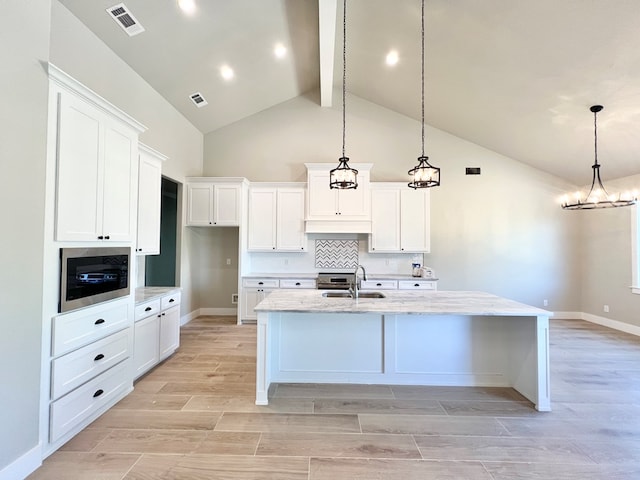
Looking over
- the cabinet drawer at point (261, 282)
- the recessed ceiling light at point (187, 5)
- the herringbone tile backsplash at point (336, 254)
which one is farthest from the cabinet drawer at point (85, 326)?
the herringbone tile backsplash at point (336, 254)

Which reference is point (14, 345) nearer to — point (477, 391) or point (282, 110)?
point (477, 391)

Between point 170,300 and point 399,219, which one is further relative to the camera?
point 399,219

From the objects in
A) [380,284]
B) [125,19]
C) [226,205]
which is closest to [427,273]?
[380,284]

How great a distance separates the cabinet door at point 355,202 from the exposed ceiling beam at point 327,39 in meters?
1.71

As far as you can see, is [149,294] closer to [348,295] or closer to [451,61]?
[348,295]

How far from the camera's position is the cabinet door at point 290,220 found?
5129mm

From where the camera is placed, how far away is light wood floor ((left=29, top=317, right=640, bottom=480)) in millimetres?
1722

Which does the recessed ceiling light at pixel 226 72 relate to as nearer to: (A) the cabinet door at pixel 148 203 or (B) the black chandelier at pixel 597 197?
(A) the cabinet door at pixel 148 203

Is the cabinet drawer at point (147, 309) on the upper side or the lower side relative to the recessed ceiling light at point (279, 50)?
lower

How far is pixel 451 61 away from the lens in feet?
12.3

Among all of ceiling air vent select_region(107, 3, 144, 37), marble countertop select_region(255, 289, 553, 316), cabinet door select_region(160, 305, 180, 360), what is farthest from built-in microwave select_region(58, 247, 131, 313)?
ceiling air vent select_region(107, 3, 144, 37)

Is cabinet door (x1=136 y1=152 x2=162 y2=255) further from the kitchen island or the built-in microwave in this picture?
the kitchen island

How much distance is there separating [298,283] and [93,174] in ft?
10.9

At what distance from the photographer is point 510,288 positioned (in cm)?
536
